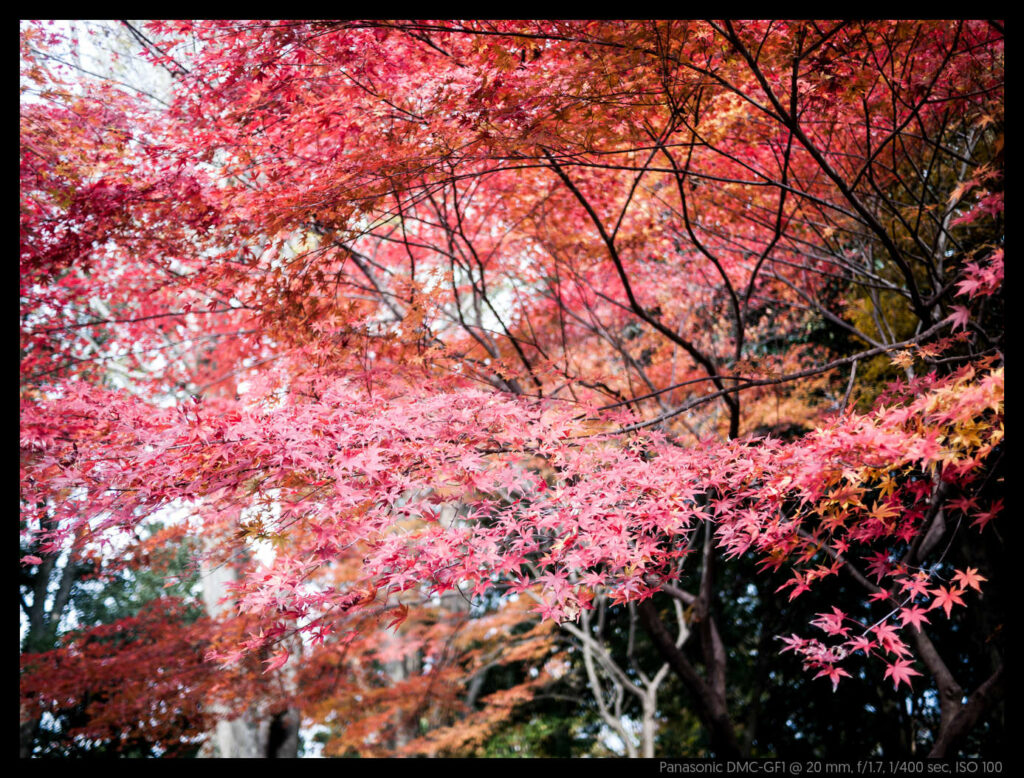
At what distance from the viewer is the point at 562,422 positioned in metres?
3.02

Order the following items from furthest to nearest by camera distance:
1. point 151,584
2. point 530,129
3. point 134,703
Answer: point 151,584
point 134,703
point 530,129

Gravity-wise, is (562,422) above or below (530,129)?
below

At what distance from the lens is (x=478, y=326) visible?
4.82 m

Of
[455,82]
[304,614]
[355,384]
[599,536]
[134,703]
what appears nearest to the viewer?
[304,614]

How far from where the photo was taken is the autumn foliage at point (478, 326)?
2666 millimetres

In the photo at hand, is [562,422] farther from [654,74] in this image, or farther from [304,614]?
[654,74]

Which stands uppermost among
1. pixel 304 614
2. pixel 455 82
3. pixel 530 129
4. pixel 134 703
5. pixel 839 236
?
pixel 839 236

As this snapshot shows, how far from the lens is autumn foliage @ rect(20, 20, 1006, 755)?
2666 millimetres

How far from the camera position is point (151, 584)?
12.8m

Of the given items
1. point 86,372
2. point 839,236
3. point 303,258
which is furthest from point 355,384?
point 839,236

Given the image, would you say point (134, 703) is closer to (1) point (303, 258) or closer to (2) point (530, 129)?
(1) point (303, 258)
